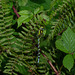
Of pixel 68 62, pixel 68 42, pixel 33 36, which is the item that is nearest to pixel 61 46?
pixel 68 42

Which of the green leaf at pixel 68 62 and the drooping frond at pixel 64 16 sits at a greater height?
the drooping frond at pixel 64 16

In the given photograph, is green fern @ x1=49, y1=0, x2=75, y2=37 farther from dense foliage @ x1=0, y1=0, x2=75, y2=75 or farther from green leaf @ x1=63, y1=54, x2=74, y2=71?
green leaf @ x1=63, y1=54, x2=74, y2=71

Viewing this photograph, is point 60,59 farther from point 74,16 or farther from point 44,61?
point 74,16

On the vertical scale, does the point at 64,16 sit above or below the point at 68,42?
above

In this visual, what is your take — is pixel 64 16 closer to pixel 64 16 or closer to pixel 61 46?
pixel 64 16

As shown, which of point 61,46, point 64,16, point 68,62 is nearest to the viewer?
point 68,62

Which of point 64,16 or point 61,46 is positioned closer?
point 61,46

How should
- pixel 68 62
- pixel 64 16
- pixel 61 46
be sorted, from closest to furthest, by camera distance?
pixel 68 62 < pixel 61 46 < pixel 64 16

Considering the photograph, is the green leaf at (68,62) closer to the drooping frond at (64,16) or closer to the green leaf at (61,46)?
the green leaf at (61,46)

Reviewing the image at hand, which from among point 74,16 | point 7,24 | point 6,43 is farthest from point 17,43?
point 74,16

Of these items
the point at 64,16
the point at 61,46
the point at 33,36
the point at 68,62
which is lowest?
the point at 68,62

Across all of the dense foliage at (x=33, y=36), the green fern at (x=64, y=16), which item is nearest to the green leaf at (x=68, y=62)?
the dense foliage at (x=33, y=36)

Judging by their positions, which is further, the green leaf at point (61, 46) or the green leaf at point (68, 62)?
the green leaf at point (61, 46)

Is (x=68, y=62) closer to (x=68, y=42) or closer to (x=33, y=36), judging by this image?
(x=68, y=42)
